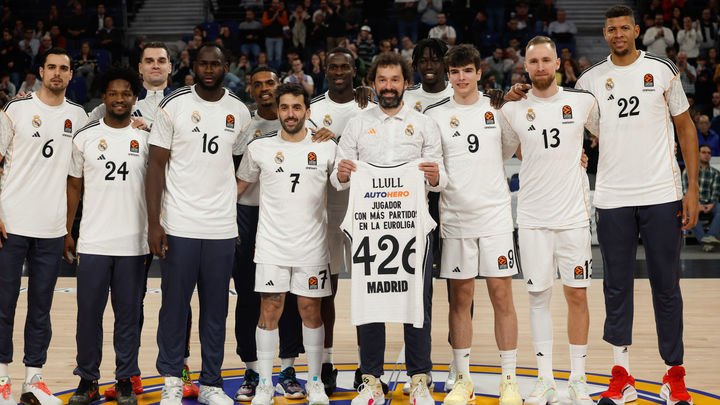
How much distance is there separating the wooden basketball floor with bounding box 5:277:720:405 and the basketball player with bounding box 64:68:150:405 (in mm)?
744

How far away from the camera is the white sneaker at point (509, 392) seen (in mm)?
5250

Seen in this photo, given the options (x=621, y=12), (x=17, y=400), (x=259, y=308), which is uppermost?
(x=621, y=12)

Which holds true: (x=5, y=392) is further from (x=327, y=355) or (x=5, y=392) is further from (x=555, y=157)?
(x=555, y=157)

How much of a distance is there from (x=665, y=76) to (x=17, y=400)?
488 cm

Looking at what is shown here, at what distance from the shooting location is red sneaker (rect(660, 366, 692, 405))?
5281mm

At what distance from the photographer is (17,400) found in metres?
5.57

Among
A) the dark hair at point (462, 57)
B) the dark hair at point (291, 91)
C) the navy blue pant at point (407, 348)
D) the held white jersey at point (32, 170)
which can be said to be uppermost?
the dark hair at point (462, 57)

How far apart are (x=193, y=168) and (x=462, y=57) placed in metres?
1.91

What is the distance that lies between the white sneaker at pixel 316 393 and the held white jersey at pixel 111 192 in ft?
4.67

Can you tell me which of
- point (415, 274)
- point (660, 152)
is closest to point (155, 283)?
point (415, 274)

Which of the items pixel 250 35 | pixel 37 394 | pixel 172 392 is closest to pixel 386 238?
pixel 172 392

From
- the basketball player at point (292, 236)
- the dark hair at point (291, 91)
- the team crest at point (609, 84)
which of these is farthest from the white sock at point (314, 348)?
the team crest at point (609, 84)

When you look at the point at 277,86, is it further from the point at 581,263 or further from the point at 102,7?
the point at 102,7

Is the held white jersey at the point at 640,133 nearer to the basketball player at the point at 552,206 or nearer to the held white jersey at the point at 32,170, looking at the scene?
the basketball player at the point at 552,206
